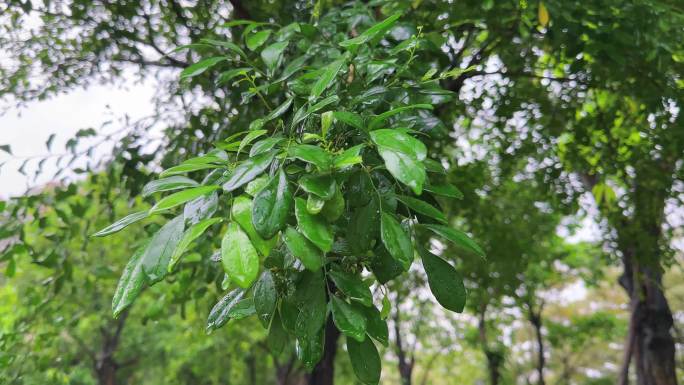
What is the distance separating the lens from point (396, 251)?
643 mm

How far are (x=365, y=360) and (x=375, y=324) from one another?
51mm

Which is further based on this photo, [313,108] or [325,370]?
[325,370]

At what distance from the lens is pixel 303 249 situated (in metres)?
0.61


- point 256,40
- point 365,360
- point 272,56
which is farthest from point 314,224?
point 256,40

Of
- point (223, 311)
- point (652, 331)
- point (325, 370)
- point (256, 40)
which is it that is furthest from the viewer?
point (652, 331)

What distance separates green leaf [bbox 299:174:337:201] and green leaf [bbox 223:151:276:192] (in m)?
0.07

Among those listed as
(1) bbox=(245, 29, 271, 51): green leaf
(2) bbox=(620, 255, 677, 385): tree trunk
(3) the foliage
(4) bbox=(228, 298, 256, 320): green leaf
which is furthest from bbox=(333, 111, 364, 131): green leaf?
(2) bbox=(620, 255, 677, 385): tree trunk

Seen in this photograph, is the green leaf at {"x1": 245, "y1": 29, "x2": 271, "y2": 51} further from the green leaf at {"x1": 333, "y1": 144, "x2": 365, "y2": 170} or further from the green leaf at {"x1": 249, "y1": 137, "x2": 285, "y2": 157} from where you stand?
the green leaf at {"x1": 333, "y1": 144, "x2": 365, "y2": 170}

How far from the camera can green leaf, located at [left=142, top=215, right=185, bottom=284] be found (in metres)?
0.61

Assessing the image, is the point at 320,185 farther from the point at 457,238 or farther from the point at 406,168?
the point at 457,238

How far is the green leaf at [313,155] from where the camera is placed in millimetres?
625

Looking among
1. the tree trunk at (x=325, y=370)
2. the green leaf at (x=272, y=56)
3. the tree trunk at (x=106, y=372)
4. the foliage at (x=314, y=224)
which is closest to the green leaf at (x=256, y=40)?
the green leaf at (x=272, y=56)

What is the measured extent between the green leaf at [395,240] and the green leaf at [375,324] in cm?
11

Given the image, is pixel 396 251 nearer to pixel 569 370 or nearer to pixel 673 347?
pixel 673 347
